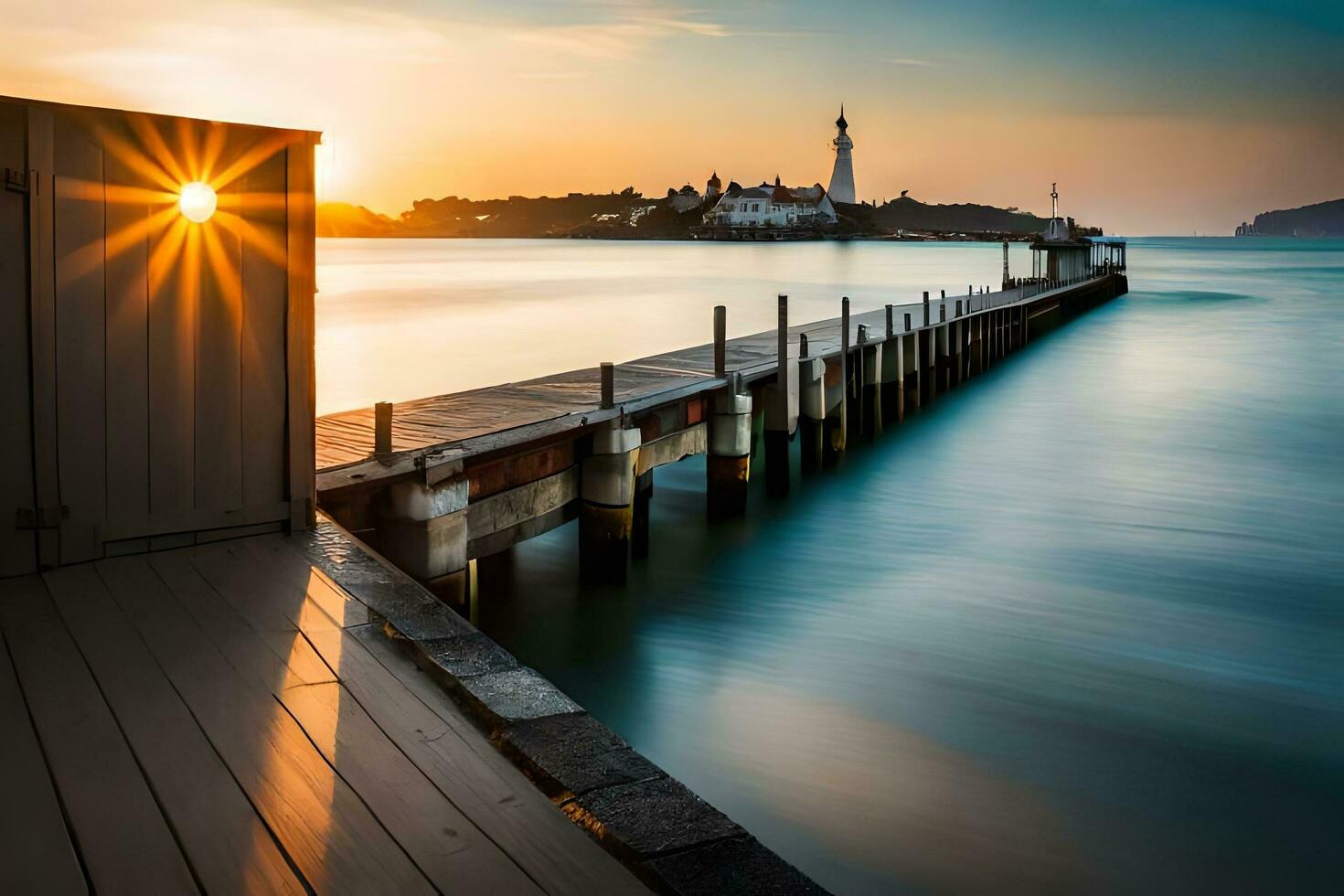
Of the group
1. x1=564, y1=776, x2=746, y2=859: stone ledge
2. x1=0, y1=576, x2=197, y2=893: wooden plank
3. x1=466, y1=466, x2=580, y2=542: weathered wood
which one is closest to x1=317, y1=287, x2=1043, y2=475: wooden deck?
x1=466, y1=466, x2=580, y2=542: weathered wood

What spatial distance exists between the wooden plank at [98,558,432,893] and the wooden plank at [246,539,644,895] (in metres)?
0.24

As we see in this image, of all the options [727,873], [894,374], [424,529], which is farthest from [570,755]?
[894,374]

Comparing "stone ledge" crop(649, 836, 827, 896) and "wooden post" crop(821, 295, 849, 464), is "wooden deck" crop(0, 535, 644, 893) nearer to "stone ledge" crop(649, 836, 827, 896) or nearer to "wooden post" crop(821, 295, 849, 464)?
"stone ledge" crop(649, 836, 827, 896)

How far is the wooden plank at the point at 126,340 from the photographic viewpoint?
4.51 meters

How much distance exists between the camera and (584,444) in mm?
8734

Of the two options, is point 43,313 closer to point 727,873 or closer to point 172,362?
point 172,362

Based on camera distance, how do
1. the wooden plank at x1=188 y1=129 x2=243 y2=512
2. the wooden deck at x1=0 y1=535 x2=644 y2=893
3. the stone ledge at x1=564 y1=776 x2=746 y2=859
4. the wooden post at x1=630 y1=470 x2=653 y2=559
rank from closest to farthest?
the wooden deck at x1=0 y1=535 x2=644 y2=893
the stone ledge at x1=564 y1=776 x2=746 y2=859
the wooden plank at x1=188 y1=129 x2=243 y2=512
the wooden post at x1=630 y1=470 x2=653 y2=559

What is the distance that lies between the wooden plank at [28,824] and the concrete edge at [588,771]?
1118mm

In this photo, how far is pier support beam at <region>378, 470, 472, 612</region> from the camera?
6375 millimetres

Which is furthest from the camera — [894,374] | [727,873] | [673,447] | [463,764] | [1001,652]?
[894,374]

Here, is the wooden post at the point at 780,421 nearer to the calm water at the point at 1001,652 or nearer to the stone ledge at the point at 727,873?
the calm water at the point at 1001,652

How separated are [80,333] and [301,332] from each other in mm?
877

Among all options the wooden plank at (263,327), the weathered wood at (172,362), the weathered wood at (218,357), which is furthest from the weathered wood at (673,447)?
the weathered wood at (172,362)

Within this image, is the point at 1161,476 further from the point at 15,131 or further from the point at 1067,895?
the point at 15,131
